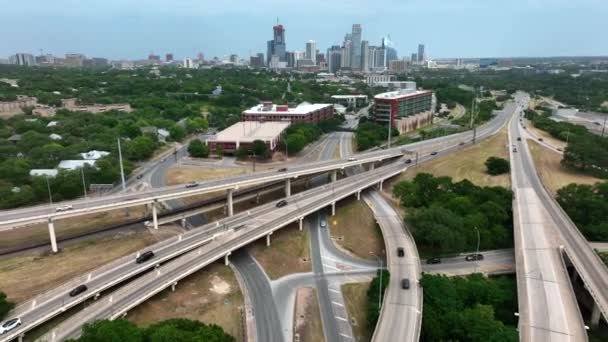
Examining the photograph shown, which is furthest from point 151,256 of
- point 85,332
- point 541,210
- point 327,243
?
point 541,210

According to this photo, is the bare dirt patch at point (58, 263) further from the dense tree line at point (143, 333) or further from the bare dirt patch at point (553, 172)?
the bare dirt patch at point (553, 172)

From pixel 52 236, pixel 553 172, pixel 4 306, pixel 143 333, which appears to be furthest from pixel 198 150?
pixel 553 172

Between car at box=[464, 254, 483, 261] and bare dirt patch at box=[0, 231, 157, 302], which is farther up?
→ bare dirt patch at box=[0, 231, 157, 302]

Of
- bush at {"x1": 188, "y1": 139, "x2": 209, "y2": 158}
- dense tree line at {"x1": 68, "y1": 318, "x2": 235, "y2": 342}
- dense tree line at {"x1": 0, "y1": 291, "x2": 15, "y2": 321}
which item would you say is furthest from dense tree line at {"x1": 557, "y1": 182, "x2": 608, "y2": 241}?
bush at {"x1": 188, "y1": 139, "x2": 209, "y2": 158}

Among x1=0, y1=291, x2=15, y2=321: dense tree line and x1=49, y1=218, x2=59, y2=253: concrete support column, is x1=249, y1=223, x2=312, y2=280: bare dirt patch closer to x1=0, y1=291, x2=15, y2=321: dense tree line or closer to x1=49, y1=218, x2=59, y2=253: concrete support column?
x1=49, y1=218, x2=59, y2=253: concrete support column

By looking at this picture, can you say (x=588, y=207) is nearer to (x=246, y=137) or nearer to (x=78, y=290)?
(x=78, y=290)
